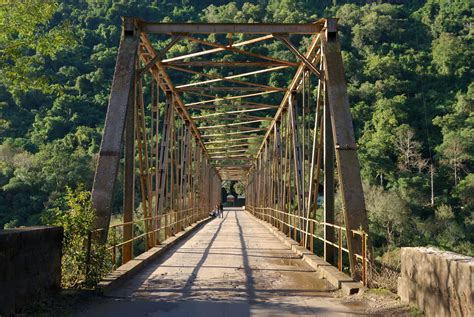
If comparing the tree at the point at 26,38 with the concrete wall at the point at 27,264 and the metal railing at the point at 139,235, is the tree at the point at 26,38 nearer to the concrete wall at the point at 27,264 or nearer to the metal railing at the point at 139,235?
the metal railing at the point at 139,235

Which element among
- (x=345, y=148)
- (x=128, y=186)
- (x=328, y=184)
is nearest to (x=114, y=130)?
(x=128, y=186)

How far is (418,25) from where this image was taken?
104500 mm

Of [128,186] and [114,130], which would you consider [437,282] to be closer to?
[114,130]

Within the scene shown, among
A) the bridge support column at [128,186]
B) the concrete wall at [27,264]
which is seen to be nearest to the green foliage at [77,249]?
the concrete wall at [27,264]

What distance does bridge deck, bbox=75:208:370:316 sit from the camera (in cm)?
612

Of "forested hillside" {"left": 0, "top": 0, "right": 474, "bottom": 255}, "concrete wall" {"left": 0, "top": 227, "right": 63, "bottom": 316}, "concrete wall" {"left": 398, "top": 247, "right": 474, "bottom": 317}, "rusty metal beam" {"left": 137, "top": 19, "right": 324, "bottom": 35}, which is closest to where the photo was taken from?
"concrete wall" {"left": 398, "top": 247, "right": 474, "bottom": 317}

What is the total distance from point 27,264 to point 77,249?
4.68ft

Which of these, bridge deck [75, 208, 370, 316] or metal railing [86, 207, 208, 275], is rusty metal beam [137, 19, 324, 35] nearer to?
metal railing [86, 207, 208, 275]

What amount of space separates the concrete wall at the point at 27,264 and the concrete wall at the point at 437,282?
415cm

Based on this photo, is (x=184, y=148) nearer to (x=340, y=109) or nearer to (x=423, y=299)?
(x=340, y=109)

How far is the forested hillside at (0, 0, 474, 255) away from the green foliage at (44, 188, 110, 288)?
166 inches

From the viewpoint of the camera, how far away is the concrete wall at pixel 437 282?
449 centimetres

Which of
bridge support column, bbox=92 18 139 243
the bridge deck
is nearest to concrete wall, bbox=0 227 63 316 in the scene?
the bridge deck

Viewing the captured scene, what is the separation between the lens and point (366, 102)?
85438mm
